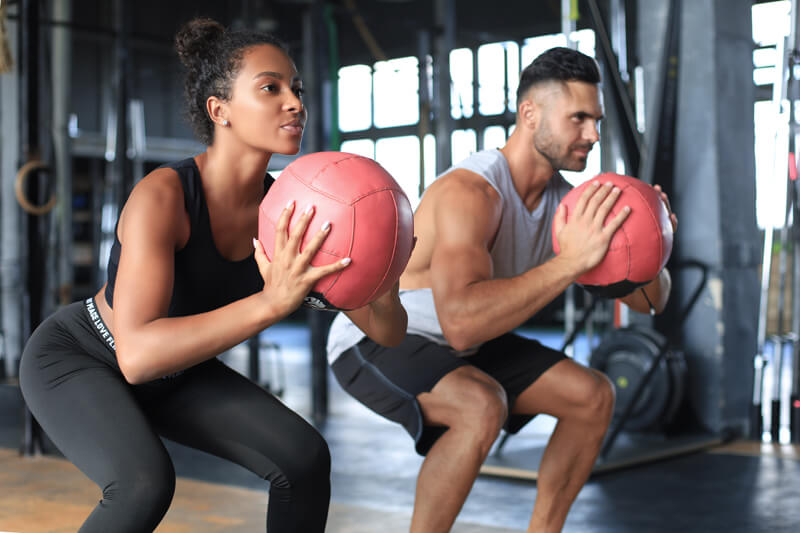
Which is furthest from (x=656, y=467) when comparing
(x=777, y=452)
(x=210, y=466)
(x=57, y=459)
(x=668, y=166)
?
(x=57, y=459)

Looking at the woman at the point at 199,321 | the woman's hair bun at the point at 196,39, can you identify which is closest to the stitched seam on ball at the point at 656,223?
the woman at the point at 199,321

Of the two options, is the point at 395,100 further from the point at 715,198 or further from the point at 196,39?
the point at 196,39

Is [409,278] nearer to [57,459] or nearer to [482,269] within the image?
[482,269]

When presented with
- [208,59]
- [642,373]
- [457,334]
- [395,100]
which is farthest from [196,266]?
[395,100]

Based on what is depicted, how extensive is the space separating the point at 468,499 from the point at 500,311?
1398mm

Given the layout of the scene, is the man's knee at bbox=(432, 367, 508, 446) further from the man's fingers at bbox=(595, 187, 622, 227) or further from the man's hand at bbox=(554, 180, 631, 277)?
the man's fingers at bbox=(595, 187, 622, 227)

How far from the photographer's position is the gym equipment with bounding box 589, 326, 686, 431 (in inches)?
164

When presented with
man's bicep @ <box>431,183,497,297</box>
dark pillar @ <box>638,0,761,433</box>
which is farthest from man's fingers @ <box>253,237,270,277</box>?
dark pillar @ <box>638,0,761,433</box>

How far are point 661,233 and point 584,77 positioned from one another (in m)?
0.45

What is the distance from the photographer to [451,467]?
198cm

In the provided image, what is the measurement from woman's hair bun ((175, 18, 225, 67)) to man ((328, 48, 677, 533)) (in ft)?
2.11

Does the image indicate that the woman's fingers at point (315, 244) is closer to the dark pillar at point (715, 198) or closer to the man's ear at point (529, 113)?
the man's ear at point (529, 113)

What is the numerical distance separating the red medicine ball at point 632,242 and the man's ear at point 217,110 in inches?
29.3

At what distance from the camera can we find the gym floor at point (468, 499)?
2.85 metres
